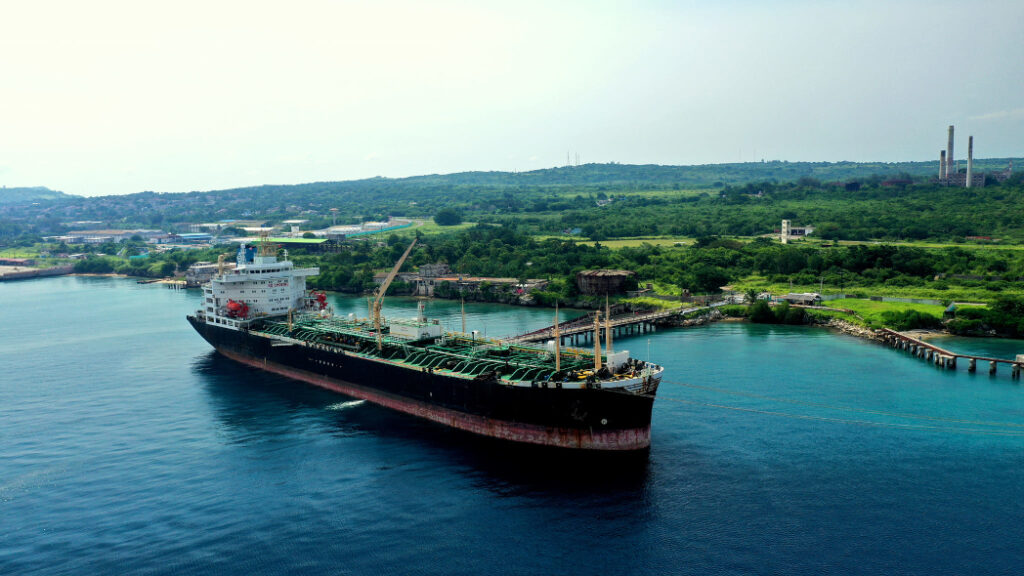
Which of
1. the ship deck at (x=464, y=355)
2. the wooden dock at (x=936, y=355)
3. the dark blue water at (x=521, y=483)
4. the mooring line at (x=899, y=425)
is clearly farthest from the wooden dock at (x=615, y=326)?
the mooring line at (x=899, y=425)

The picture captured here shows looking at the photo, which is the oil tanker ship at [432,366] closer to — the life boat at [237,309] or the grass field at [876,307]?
the life boat at [237,309]

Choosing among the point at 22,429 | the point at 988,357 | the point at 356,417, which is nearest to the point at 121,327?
the point at 22,429

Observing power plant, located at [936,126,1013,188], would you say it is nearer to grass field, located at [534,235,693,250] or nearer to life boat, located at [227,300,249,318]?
grass field, located at [534,235,693,250]

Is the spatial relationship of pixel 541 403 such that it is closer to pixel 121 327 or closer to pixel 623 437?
pixel 623 437

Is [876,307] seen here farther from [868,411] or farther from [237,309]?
[237,309]

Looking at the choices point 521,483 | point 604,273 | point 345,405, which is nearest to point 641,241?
point 604,273
